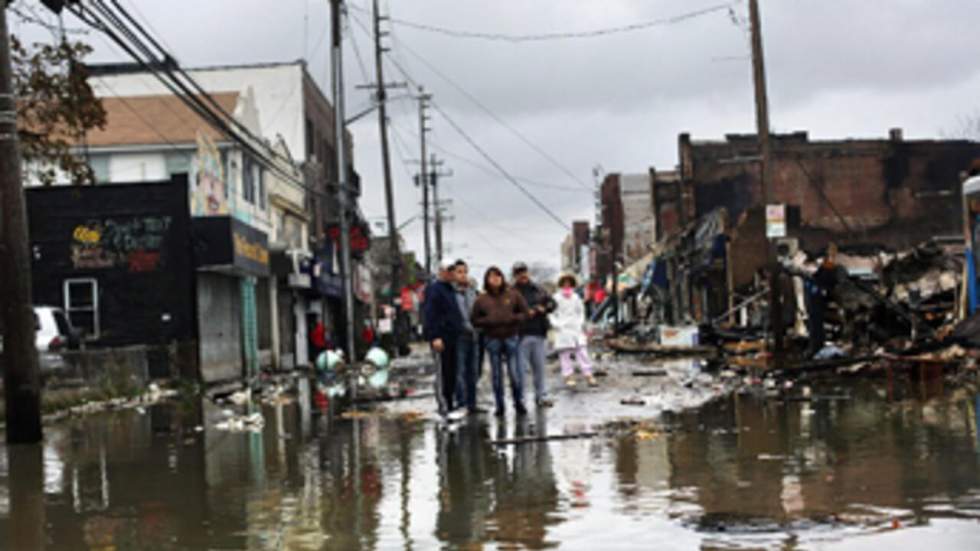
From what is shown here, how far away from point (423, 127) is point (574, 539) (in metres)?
79.3

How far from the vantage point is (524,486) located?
29.8 ft

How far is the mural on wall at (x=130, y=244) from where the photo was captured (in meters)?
32.3

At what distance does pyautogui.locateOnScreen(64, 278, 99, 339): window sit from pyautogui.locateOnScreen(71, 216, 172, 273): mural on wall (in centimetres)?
45

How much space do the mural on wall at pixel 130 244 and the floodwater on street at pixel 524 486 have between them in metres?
18.0

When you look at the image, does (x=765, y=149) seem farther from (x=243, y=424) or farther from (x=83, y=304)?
(x=83, y=304)

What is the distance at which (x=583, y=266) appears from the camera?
5674 inches

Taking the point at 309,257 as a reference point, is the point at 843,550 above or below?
below

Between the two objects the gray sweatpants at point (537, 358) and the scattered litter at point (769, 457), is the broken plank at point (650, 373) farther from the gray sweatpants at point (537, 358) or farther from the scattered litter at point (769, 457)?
the scattered litter at point (769, 457)

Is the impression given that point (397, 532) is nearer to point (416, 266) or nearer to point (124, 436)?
point (124, 436)

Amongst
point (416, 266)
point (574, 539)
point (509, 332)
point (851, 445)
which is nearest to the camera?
point (574, 539)

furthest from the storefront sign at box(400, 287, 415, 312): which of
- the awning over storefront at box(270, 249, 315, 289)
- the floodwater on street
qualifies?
the floodwater on street

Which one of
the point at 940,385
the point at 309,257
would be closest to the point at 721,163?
the point at 309,257

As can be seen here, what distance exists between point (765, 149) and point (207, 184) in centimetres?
1539

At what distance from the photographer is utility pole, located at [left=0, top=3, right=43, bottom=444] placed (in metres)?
14.0
